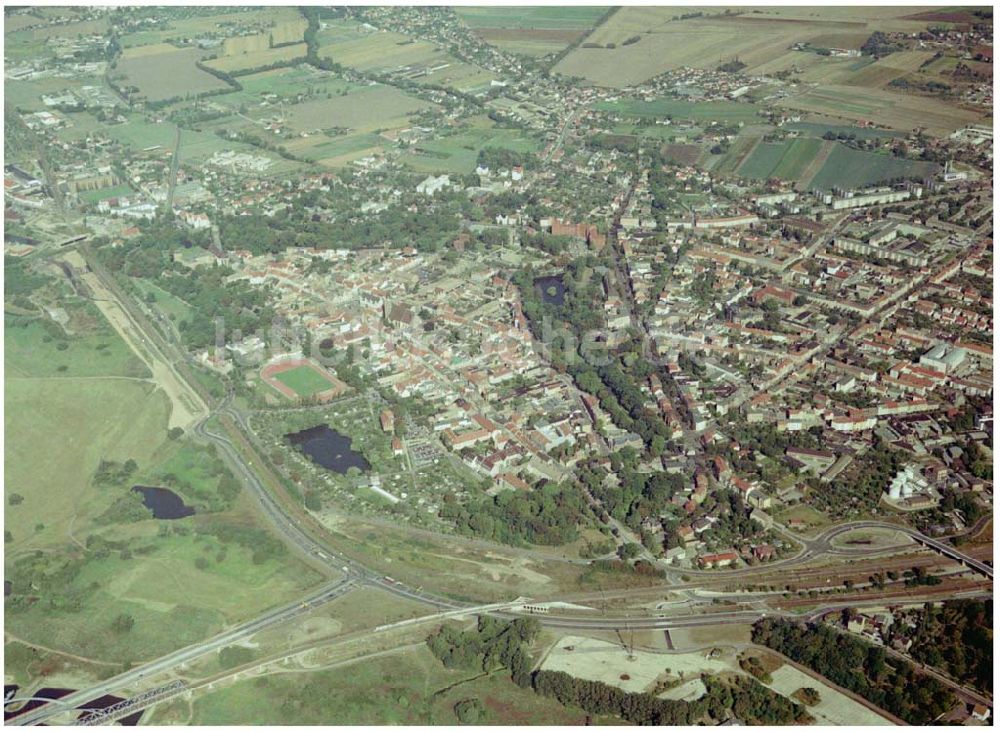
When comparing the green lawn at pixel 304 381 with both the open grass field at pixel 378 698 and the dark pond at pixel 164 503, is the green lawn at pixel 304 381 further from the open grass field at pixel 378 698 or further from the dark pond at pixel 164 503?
the open grass field at pixel 378 698

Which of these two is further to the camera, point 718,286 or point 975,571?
point 718,286

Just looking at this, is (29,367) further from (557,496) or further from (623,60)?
(623,60)

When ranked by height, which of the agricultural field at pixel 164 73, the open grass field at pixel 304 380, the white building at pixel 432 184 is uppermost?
the agricultural field at pixel 164 73

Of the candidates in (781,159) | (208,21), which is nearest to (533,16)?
(208,21)

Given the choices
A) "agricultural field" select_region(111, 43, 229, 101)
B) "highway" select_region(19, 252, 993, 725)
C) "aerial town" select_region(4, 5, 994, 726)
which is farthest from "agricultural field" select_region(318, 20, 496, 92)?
"highway" select_region(19, 252, 993, 725)

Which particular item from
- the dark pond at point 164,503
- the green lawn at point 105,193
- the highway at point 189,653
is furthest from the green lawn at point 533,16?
the highway at point 189,653

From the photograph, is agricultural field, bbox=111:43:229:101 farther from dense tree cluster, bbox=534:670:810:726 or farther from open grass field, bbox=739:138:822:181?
dense tree cluster, bbox=534:670:810:726

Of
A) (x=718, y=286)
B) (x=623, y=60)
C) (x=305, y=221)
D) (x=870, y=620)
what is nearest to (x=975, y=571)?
(x=870, y=620)
